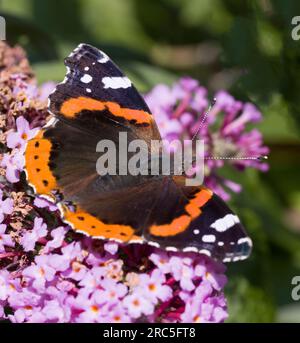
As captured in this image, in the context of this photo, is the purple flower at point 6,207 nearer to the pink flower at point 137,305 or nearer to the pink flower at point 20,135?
the pink flower at point 20,135

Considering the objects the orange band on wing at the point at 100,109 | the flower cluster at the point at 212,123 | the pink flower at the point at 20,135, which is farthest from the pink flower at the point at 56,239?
the flower cluster at the point at 212,123

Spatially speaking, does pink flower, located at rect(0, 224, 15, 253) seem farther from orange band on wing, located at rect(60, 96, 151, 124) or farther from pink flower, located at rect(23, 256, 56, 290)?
orange band on wing, located at rect(60, 96, 151, 124)

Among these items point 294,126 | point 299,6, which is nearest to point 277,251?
point 294,126

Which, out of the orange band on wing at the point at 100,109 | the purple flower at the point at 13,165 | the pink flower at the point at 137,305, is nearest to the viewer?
the pink flower at the point at 137,305

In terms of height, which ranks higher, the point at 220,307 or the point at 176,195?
the point at 176,195

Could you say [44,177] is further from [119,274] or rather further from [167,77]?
[167,77]

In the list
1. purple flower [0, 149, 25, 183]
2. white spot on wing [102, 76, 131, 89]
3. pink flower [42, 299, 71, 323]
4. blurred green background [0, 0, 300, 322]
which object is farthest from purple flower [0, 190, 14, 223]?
blurred green background [0, 0, 300, 322]
